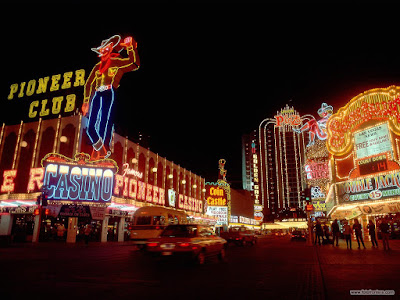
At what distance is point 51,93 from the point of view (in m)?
36.5

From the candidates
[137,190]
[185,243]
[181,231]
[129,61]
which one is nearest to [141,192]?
[137,190]

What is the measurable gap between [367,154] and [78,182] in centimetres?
2730

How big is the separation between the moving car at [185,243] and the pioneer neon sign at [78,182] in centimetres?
1896

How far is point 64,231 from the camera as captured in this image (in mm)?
29922

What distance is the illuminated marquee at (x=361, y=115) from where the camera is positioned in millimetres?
26609

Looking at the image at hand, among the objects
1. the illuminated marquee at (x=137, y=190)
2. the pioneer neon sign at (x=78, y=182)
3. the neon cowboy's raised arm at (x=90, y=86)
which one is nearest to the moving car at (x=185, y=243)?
the pioneer neon sign at (x=78, y=182)

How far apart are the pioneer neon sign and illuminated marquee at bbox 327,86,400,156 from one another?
76.8 feet

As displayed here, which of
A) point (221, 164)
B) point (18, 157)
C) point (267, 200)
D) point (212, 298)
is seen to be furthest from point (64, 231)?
point (267, 200)

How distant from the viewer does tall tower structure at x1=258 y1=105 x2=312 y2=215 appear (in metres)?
153

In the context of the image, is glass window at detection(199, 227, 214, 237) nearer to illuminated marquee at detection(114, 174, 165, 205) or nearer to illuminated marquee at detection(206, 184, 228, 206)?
illuminated marquee at detection(114, 174, 165, 205)

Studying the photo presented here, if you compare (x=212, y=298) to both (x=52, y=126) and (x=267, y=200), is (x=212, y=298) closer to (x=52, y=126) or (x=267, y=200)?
(x=52, y=126)

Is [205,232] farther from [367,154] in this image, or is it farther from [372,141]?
[372,141]

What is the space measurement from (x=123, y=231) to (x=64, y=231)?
7.65 meters

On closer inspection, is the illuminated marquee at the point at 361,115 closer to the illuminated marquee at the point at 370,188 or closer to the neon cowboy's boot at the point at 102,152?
the illuminated marquee at the point at 370,188
